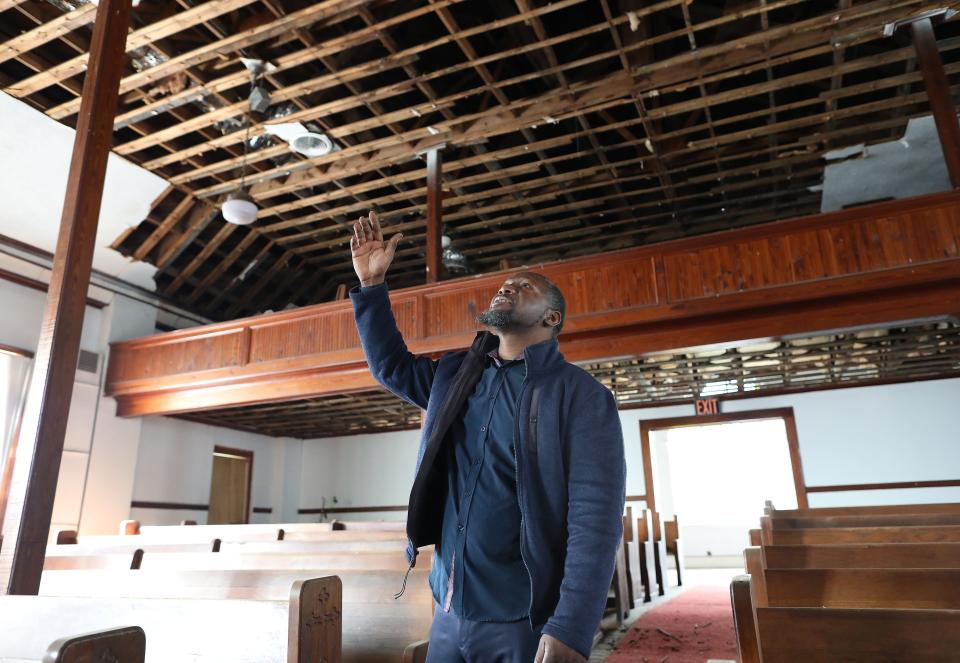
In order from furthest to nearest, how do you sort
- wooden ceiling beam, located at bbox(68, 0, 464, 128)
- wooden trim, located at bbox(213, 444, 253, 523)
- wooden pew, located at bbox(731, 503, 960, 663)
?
wooden trim, located at bbox(213, 444, 253, 523)
wooden ceiling beam, located at bbox(68, 0, 464, 128)
wooden pew, located at bbox(731, 503, 960, 663)

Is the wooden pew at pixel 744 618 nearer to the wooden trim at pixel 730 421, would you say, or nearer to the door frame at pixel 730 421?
the wooden trim at pixel 730 421

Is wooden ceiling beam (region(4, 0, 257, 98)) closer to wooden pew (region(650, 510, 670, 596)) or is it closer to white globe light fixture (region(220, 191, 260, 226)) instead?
white globe light fixture (region(220, 191, 260, 226))

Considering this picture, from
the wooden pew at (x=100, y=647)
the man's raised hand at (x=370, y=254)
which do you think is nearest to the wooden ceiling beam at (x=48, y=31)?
the man's raised hand at (x=370, y=254)

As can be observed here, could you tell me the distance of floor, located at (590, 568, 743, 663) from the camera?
4700 mm

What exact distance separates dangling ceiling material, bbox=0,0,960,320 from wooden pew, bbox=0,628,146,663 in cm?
513

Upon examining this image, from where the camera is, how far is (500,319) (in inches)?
61.0

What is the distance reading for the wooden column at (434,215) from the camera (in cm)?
700

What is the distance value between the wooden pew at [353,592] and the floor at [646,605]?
2122 mm

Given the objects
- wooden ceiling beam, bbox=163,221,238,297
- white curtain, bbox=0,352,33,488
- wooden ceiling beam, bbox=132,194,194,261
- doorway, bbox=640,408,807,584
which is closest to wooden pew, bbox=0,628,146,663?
white curtain, bbox=0,352,33,488

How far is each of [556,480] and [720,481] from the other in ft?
48.7

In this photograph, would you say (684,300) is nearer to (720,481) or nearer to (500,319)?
(500,319)

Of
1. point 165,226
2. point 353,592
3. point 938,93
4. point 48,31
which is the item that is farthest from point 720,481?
point 48,31

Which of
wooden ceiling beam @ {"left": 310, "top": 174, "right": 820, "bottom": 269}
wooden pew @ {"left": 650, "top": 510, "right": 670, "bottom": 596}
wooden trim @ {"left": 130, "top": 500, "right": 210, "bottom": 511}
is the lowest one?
wooden pew @ {"left": 650, "top": 510, "right": 670, "bottom": 596}

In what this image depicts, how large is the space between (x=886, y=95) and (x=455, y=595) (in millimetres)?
7281
